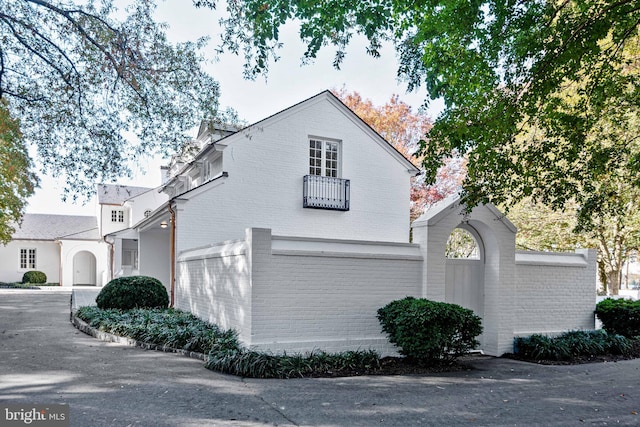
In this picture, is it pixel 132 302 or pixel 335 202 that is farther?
pixel 335 202

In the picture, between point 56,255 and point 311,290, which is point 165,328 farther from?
point 56,255

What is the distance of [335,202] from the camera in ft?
53.7

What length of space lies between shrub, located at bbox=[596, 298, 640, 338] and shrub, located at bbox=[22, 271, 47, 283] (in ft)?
109

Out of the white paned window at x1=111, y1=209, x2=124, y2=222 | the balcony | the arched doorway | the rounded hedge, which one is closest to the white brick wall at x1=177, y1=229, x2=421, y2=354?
the rounded hedge

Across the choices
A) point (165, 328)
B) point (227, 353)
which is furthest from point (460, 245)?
point (227, 353)

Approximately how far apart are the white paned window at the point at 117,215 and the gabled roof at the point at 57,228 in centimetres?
191

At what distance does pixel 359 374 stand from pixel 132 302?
797cm

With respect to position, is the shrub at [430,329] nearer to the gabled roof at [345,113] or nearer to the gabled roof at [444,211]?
the gabled roof at [444,211]

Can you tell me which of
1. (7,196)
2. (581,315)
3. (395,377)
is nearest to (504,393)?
(395,377)

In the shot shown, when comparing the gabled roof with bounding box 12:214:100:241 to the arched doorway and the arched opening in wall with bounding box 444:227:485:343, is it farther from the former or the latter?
the arched opening in wall with bounding box 444:227:485:343

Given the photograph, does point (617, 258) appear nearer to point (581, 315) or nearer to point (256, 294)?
point (581, 315)

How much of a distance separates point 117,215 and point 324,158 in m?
22.0

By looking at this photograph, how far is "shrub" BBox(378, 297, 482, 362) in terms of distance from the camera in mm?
8211

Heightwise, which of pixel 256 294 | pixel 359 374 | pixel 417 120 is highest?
pixel 417 120
